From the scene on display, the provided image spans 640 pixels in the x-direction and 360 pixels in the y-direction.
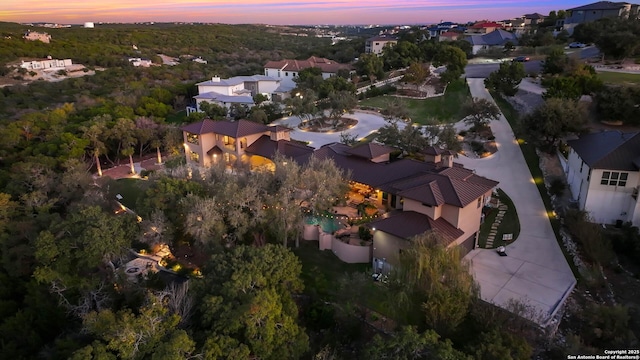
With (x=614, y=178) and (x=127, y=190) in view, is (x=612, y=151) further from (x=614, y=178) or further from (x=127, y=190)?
(x=127, y=190)

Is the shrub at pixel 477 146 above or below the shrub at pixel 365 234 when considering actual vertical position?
above

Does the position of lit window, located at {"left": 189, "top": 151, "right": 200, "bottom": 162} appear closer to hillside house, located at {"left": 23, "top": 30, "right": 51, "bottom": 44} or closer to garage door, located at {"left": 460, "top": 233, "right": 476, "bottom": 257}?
garage door, located at {"left": 460, "top": 233, "right": 476, "bottom": 257}

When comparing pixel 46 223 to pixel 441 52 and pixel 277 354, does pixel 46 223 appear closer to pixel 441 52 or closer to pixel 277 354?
pixel 277 354

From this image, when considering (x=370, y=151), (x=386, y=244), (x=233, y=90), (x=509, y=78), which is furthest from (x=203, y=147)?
(x=509, y=78)

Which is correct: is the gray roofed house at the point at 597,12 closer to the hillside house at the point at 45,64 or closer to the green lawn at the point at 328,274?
the green lawn at the point at 328,274

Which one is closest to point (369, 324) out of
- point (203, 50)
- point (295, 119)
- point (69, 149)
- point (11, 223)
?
point (11, 223)

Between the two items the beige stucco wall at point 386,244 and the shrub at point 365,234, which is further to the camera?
the shrub at point 365,234

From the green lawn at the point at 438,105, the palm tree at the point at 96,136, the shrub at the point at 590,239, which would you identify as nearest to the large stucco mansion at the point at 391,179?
the shrub at the point at 590,239
